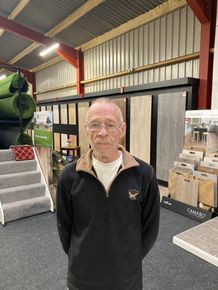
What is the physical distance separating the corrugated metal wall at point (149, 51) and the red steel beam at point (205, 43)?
0.37 metres

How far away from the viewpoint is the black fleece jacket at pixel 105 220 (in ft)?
3.28

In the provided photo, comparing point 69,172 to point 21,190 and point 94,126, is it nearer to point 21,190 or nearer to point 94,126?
point 94,126

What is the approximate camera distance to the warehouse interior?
7.47ft

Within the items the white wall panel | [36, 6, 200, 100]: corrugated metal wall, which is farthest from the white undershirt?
the white wall panel

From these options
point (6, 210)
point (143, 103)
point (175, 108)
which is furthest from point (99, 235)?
point (143, 103)

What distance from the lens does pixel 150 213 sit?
114 cm

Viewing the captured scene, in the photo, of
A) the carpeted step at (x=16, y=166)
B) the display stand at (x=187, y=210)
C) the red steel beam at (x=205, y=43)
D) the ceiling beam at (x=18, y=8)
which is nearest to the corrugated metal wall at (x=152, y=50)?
the red steel beam at (x=205, y=43)

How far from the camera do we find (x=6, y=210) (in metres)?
3.23

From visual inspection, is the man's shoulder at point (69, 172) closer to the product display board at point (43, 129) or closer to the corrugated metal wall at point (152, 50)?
the product display board at point (43, 129)

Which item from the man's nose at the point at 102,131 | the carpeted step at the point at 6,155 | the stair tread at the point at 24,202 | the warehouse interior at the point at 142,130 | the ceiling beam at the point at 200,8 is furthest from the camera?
the carpeted step at the point at 6,155

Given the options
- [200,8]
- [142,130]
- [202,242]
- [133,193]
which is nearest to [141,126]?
[142,130]

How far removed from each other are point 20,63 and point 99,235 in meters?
11.1

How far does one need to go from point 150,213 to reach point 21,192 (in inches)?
113

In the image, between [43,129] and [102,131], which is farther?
[43,129]
